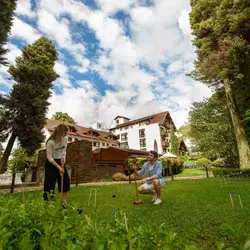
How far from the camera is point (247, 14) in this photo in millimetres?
11359

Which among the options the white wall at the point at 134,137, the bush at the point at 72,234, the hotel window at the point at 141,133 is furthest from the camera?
the white wall at the point at 134,137

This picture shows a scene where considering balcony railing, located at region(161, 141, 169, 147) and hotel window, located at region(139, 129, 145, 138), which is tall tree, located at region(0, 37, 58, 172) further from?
hotel window, located at region(139, 129, 145, 138)

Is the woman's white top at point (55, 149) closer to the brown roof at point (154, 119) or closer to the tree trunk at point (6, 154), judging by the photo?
the tree trunk at point (6, 154)

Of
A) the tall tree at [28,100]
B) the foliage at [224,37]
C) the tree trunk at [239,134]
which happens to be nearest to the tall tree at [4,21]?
the tall tree at [28,100]

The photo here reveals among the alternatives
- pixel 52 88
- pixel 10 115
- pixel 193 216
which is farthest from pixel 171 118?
pixel 193 216

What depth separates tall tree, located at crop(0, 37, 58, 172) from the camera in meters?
14.3

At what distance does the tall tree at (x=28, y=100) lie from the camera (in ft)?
46.8

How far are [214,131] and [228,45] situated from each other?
10210 mm

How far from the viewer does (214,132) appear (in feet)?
65.3

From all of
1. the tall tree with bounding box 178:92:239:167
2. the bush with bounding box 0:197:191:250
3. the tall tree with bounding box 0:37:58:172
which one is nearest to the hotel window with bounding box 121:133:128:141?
the tall tree with bounding box 178:92:239:167

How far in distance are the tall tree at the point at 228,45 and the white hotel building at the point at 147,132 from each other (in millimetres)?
28874

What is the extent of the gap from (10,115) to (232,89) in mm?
17814

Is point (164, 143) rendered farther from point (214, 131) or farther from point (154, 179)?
point (154, 179)

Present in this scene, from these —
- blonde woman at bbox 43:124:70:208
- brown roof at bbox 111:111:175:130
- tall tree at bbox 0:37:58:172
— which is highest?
brown roof at bbox 111:111:175:130
